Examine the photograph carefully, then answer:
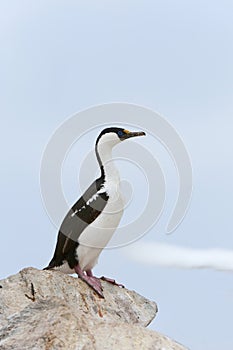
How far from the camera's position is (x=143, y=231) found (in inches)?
451

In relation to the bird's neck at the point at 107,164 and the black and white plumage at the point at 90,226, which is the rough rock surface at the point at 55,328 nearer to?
the black and white plumage at the point at 90,226

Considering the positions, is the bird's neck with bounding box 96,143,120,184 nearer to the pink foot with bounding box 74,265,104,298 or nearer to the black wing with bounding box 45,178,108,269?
the black wing with bounding box 45,178,108,269

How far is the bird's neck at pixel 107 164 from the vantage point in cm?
1130

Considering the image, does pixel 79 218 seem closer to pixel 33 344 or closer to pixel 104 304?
pixel 104 304

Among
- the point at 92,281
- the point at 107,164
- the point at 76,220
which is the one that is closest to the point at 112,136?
the point at 107,164

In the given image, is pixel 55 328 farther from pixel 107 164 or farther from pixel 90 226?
pixel 107 164

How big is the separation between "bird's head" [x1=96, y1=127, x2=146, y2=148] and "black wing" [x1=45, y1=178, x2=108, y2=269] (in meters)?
0.65

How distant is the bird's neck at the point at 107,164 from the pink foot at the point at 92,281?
1400 millimetres

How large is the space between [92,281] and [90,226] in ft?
2.66

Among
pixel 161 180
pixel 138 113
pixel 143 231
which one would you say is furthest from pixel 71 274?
pixel 138 113

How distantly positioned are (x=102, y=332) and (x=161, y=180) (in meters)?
3.90

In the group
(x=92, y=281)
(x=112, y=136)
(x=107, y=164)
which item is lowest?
(x=92, y=281)

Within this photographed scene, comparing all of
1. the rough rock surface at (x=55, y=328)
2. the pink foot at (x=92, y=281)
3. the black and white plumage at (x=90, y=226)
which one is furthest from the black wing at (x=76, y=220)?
the rough rock surface at (x=55, y=328)

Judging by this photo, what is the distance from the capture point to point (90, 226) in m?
11.1
